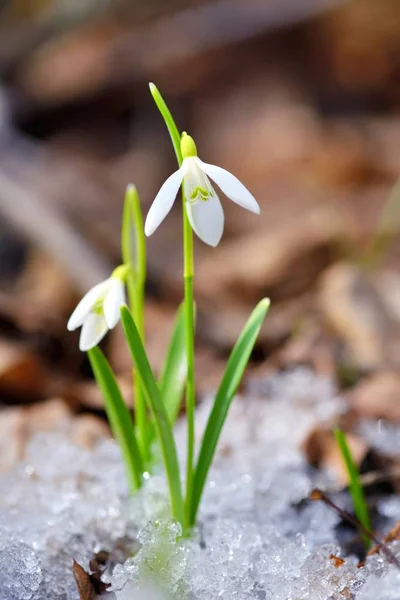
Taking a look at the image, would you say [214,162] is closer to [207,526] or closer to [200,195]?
[207,526]

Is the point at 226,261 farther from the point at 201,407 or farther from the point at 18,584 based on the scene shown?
the point at 18,584

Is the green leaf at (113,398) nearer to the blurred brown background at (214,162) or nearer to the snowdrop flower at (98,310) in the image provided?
the snowdrop flower at (98,310)

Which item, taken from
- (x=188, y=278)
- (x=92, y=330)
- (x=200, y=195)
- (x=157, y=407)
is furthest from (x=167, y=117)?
(x=157, y=407)

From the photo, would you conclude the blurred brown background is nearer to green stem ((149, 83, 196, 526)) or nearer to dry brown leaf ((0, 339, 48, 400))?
dry brown leaf ((0, 339, 48, 400))

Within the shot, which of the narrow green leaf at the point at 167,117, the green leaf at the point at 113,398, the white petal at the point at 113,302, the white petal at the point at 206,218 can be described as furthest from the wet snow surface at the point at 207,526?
the narrow green leaf at the point at 167,117

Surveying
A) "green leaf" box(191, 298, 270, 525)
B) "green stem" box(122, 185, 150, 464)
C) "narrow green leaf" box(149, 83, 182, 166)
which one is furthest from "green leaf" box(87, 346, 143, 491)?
"narrow green leaf" box(149, 83, 182, 166)

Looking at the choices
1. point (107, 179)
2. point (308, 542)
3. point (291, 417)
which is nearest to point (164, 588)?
point (308, 542)

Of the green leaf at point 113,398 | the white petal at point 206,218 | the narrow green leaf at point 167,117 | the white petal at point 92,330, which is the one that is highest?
the narrow green leaf at point 167,117
